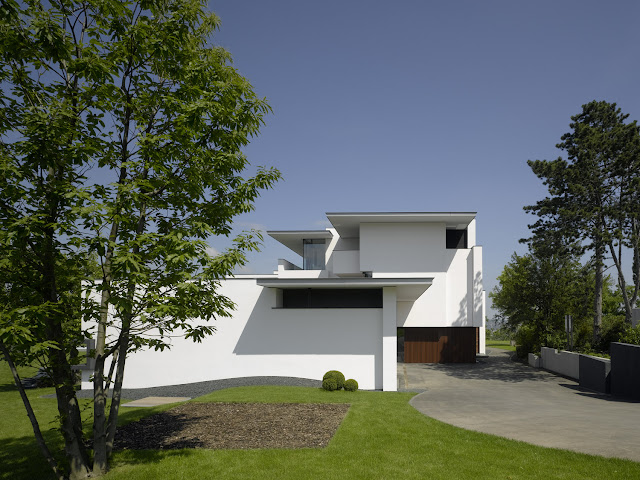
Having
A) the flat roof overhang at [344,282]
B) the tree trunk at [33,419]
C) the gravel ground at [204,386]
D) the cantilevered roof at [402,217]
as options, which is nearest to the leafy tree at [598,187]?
the cantilevered roof at [402,217]

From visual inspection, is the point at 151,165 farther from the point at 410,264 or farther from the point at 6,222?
the point at 410,264

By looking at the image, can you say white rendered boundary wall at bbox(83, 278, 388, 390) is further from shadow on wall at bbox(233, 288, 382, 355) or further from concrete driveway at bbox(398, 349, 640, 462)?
concrete driveway at bbox(398, 349, 640, 462)

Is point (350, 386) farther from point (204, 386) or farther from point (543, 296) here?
point (543, 296)

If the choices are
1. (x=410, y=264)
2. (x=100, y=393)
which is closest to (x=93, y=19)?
(x=100, y=393)

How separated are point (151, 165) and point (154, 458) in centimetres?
652

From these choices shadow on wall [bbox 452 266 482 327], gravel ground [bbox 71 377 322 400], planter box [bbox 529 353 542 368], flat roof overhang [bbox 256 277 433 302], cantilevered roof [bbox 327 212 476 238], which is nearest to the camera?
flat roof overhang [bbox 256 277 433 302]

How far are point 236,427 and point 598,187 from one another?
23.9 meters

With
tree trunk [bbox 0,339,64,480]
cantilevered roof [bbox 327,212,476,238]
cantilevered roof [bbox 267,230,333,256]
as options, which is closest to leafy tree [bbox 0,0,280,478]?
tree trunk [bbox 0,339,64,480]

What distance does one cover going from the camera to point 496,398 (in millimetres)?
16922

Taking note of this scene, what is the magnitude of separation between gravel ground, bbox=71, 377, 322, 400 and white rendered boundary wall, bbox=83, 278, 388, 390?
1.71 feet

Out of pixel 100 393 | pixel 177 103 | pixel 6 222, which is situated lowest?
pixel 100 393

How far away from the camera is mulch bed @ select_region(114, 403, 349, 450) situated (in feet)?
34.9

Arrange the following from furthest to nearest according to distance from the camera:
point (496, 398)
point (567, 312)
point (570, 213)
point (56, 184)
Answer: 1. point (567, 312)
2. point (570, 213)
3. point (496, 398)
4. point (56, 184)

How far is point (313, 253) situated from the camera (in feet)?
102
